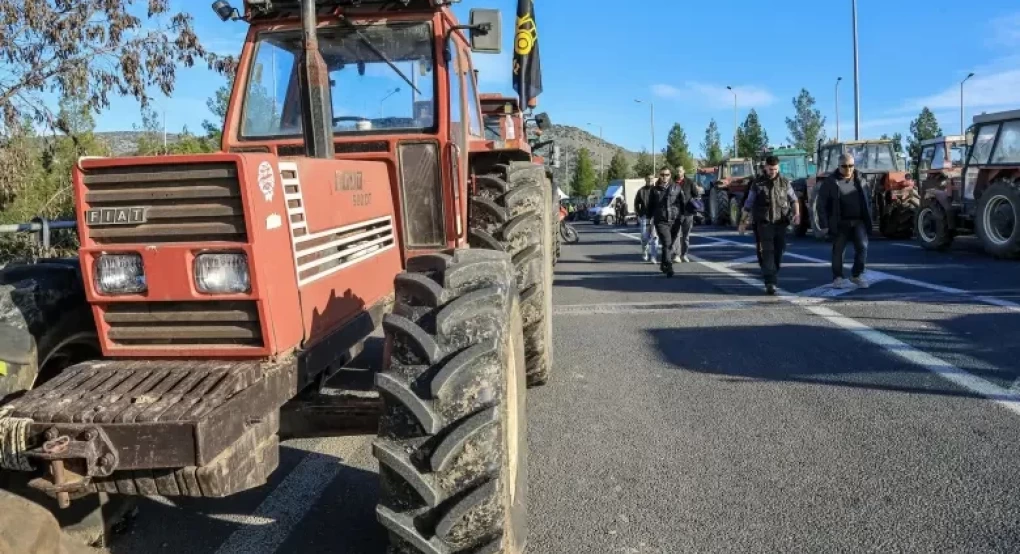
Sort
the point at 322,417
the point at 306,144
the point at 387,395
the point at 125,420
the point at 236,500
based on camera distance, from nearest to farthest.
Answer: the point at 125,420
the point at 387,395
the point at 322,417
the point at 306,144
the point at 236,500

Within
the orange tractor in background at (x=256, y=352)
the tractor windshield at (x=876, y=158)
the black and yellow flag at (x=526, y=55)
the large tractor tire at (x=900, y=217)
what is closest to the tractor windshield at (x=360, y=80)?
the orange tractor in background at (x=256, y=352)

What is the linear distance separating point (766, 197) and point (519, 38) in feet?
13.1

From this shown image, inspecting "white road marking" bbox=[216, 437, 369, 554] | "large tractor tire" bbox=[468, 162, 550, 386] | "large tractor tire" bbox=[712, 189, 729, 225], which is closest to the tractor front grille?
"white road marking" bbox=[216, 437, 369, 554]

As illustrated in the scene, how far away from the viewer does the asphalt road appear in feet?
Result: 11.8

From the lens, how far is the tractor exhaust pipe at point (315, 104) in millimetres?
3744

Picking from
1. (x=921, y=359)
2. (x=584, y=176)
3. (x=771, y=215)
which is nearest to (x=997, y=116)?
(x=771, y=215)

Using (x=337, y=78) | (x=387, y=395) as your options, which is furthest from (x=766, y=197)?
(x=387, y=395)

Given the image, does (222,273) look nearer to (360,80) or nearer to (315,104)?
(315,104)

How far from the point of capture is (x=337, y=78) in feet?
15.1

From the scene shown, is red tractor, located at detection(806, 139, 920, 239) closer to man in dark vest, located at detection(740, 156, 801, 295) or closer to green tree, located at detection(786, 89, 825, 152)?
man in dark vest, located at detection(740, 156, 801, 295)

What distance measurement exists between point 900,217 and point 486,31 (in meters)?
16.6

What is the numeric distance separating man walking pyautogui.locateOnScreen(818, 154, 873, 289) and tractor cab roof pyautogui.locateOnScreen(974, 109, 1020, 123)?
5.41m

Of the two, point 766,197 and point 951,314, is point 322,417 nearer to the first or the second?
point 951,314

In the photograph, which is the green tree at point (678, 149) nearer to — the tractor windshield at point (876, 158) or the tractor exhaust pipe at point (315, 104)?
the tractor windshield at point (876, 158)
